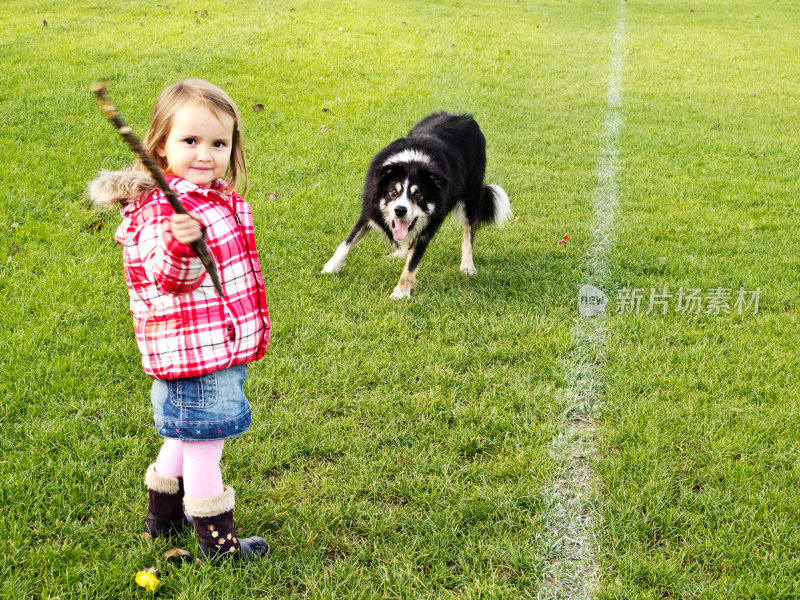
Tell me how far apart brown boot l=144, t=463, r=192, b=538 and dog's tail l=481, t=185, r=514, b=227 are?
3795mm

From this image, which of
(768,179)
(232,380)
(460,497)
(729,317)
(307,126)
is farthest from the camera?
(307,126)

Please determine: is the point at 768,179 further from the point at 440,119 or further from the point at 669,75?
the point at 669,75

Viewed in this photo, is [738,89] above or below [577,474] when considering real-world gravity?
above

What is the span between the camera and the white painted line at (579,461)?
9.05 ft

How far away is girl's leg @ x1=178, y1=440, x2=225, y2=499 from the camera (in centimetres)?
258

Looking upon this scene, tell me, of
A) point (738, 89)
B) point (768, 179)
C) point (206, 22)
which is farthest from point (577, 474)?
point (206, 22)

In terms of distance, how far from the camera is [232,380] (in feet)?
8.35

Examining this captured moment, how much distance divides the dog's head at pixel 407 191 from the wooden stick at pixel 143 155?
3.04 meters

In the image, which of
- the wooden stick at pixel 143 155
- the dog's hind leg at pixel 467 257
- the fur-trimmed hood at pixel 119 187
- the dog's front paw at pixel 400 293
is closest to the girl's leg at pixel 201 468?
the wooden stick at pixel 143 155

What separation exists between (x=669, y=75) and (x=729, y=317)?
9.66 m

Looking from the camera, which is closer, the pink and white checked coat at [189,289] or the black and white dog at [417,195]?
the pink and white checked coat at [189,289]

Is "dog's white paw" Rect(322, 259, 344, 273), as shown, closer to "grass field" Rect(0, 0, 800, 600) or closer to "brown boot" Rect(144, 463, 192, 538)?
"grass field" Rect(0, 0, 800, 600)

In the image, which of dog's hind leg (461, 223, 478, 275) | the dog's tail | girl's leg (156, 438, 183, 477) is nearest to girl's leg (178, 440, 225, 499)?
girl's leg (156, 438, 183, 477)

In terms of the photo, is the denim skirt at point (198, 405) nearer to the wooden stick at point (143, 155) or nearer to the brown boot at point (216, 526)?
the brown boot at point (216, 526)
